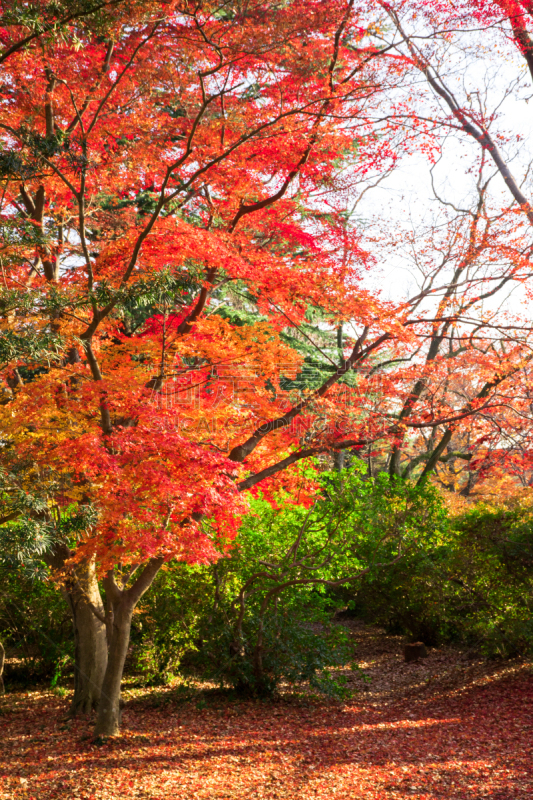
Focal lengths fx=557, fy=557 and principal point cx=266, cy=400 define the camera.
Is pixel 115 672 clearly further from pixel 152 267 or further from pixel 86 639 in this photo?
pixel 152 267

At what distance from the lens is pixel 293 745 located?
567 cm

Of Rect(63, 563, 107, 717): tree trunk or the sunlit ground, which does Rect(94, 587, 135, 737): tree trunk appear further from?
Rect(63, 563, 107, 717): tree trunk

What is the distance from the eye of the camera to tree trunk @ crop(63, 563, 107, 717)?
21.8 ft

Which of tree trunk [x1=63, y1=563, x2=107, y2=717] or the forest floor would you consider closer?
the forest floor

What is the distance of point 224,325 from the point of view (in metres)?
7.58

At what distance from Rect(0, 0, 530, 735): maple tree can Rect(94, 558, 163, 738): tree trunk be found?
0.07ft

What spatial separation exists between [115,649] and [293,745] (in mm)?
2088

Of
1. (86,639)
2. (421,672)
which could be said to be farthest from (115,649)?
(421,672)

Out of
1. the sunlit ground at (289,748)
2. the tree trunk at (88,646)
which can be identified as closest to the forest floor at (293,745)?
the sunlit ground at (289,748)

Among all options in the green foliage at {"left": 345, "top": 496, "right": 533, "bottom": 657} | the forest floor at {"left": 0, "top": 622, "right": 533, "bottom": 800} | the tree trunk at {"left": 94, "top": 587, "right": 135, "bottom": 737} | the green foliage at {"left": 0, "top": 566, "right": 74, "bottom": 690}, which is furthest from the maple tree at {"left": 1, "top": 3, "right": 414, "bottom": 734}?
the green foliage at {"left": 345, "top": 496, "right": 533, "bottom": 657}

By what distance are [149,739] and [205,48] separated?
7.57 m

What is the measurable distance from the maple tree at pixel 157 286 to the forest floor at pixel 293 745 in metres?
0.73

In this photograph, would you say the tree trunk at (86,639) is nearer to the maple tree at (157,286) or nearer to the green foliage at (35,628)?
the maple tree at (157,286)

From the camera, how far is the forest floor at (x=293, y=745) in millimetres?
4605
